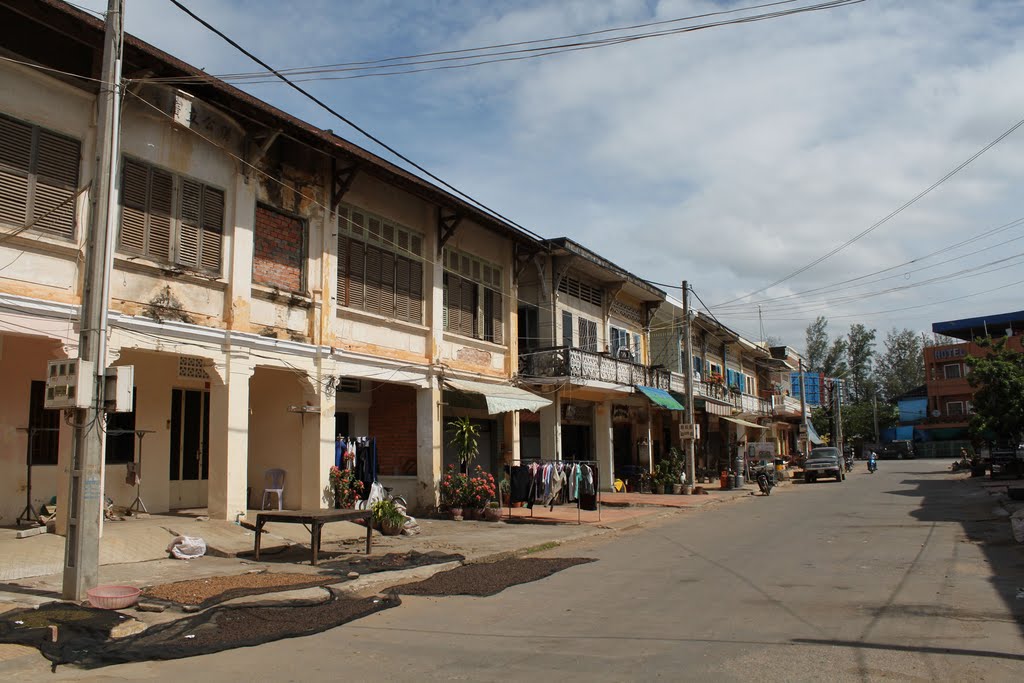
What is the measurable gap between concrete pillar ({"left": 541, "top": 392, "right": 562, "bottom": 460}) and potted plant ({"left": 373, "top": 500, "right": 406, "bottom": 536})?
371 inches

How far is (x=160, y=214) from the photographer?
13.3 meters

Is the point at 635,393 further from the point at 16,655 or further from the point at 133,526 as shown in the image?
the point at 16,655

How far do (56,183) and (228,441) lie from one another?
5.01 m

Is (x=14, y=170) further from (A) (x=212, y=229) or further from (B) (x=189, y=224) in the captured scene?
(A) (x=212, y=229)

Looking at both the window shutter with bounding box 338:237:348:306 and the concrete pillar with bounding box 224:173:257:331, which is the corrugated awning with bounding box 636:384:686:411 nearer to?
the window shutter with bounding box 338:237:348:306

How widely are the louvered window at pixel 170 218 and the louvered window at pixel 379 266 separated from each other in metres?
3.26

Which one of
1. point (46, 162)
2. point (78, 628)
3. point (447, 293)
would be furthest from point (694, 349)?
point (78, 628)

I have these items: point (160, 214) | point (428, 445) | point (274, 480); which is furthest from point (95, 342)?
point (428, 445)

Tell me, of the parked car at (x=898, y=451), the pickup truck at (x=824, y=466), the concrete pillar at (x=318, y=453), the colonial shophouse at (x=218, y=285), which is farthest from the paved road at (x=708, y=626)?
the parked car at (x=898, y=451)

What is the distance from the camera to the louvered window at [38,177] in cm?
1130

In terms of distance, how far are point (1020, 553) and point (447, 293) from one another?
13510 millimetres

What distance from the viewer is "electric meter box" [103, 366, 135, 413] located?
28.9 feet

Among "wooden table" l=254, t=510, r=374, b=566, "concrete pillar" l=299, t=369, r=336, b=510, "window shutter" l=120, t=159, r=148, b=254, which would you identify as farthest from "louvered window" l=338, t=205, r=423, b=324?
"wooden table" l=254, t=510, r=374, b=566

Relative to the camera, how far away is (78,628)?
7305 mm
